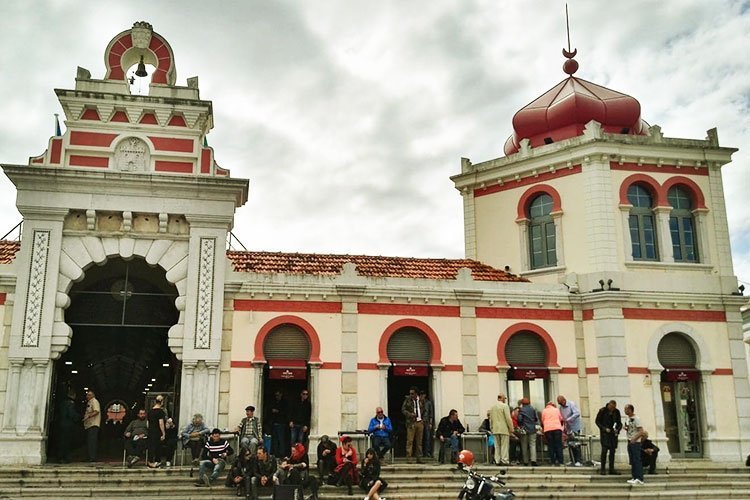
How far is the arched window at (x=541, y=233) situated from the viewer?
2327cm

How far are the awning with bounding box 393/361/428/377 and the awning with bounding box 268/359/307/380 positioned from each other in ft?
8.62

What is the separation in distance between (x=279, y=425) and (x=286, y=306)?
3.23 metres

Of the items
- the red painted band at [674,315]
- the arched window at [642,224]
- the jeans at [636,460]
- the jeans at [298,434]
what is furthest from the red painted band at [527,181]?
the jeans at [298,434]

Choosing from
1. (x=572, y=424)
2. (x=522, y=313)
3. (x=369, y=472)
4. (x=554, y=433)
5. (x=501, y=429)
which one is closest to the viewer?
(x=369, y=472)

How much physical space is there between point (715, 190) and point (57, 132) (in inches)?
794

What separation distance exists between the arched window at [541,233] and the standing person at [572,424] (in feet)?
16.8

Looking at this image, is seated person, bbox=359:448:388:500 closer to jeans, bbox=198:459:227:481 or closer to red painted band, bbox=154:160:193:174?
jeans, bbox=198:459:227:481


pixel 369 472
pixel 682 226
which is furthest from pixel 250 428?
pixel 682 226

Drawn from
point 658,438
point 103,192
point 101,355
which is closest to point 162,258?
point 103,192

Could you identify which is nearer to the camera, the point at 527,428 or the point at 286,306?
the point at 527,428

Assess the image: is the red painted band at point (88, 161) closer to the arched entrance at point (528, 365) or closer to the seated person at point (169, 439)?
the seated person at point (169, 439)

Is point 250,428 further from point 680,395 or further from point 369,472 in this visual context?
point 680,395

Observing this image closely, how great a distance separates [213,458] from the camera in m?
16.7

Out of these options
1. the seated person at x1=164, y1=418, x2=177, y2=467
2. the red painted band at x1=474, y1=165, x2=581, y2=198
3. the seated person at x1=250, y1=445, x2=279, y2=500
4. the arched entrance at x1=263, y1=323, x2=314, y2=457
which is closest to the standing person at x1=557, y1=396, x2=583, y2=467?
the arched entrance at x1=263, y1=323, x2=314, y2=457
